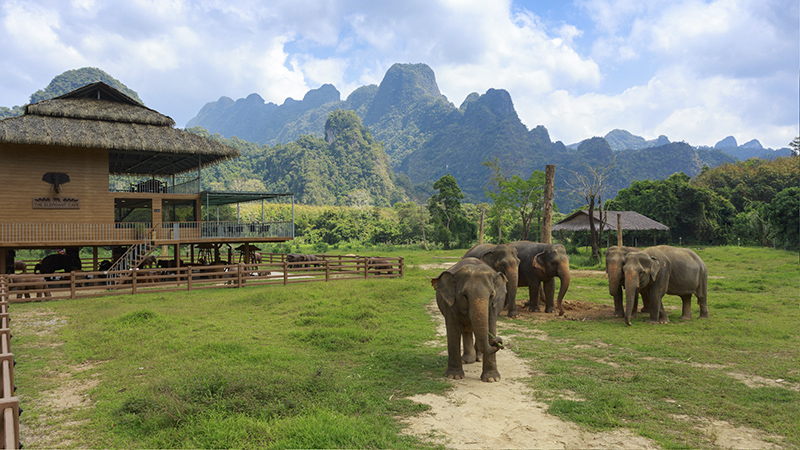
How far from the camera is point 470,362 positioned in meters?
7.22

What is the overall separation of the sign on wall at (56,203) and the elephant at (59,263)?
8.64 ft

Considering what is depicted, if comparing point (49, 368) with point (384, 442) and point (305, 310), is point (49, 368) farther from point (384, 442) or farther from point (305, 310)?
point (384, 442)

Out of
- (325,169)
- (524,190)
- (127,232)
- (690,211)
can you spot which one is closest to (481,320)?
(127,232)

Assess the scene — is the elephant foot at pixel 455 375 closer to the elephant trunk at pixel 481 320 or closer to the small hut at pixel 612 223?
the elephant trunk at pixel 481 320

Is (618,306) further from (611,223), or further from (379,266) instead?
(611,223)

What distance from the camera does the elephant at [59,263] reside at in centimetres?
2075

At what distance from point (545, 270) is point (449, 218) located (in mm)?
36735

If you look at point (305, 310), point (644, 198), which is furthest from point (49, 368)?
point (644, 198)

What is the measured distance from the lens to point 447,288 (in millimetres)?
6629

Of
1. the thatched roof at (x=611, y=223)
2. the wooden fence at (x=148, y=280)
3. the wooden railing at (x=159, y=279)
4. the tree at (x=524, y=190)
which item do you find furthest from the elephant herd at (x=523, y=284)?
the tree at (x=524, y=190)

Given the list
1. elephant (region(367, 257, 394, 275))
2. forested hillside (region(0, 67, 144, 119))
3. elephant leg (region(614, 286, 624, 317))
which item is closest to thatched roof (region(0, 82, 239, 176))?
elephant (region(367, 257, 394, 275))

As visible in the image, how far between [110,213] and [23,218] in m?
3.31

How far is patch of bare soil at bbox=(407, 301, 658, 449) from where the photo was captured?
4430 mm

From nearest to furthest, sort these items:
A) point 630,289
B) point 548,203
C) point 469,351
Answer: point 469,351 < point 630,289 < point 548,203
